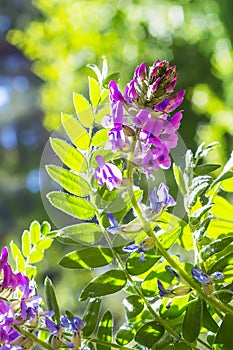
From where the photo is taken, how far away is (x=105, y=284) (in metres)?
0.28

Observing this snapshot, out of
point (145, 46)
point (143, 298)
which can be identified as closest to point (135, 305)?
point (143, 298)

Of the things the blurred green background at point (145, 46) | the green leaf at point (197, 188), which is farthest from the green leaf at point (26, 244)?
the blurred green background at point (145, 46)

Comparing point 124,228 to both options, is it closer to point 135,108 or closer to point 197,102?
point 135,108

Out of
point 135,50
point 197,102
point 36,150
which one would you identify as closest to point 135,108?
point 197,102

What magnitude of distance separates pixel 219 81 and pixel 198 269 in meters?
1.27

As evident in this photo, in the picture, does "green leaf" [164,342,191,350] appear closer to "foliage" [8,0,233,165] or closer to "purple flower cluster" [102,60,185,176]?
"purple flower cluster" [102,60,185,176]

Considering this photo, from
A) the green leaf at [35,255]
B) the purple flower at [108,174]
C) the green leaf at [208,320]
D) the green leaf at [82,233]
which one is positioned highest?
the purple flower at [108,174]

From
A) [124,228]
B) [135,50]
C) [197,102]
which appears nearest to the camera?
[124,228]

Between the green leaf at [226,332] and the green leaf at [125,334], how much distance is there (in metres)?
0.05

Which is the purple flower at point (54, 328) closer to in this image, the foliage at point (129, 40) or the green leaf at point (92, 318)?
the green leaf at point (92, 318)

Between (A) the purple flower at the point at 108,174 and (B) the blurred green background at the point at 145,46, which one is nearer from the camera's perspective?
(A) the purple flower at the point at 108,174

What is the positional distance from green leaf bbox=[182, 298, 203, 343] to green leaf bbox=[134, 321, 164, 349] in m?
0.01

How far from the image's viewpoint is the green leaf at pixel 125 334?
0.29m

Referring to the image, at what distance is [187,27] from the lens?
1435 millimetres
